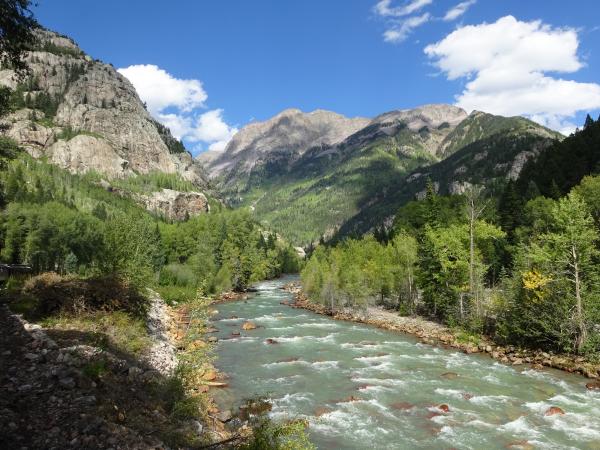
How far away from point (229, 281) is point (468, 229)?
200ft

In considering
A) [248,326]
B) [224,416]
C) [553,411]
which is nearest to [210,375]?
[224,416]

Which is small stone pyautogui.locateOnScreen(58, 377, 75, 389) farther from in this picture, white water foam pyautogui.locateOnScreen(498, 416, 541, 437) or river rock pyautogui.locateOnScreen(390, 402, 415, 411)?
white water foam pyautogui.locateOnScreen(498, 416, 541, 437)

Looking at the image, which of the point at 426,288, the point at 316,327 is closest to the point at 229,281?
the point at 316,327

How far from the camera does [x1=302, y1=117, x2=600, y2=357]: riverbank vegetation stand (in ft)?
117

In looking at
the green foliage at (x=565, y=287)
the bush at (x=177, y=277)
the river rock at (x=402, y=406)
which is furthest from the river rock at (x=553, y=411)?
the bush at (x=177, y=277)

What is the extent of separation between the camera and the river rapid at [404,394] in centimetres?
2202

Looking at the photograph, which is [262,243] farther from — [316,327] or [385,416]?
[385,416]

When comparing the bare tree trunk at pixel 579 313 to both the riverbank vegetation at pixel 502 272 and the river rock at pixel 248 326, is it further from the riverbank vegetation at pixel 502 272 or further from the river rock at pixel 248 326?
the river rock at pixel 248 326

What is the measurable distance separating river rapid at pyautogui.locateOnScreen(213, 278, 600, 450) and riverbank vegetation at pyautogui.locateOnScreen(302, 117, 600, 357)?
17.6 ft

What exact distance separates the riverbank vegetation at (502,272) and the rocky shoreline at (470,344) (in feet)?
4.22

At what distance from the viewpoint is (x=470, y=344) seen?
42875 millimetres

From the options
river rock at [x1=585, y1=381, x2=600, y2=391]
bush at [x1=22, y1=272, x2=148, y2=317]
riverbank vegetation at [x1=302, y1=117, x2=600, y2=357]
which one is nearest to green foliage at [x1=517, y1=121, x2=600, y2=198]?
riverbank vegetation at [x1=302, y1=117, x2=600, y2=357]

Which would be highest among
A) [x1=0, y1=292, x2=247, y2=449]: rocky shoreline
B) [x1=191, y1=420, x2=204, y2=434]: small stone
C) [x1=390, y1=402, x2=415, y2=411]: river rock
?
[x1=0, y1=292, x2=247, y2=449]: rocky shoreline

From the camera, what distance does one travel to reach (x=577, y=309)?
34.9m
